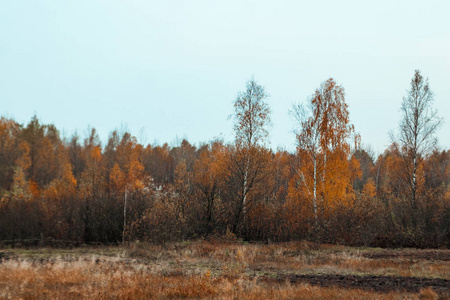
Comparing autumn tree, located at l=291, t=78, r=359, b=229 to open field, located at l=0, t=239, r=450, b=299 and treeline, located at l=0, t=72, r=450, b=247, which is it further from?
open field, located at l=0, t=239, r=450, b=299

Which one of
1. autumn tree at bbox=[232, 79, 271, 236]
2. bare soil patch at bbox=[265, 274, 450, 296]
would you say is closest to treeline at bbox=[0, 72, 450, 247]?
autumn tree at bbox=[232, 79, 271, 236]

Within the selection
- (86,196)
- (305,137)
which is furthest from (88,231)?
(305,137)

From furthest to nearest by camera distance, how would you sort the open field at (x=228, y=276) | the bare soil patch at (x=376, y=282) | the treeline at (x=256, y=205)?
1. the treeline at (x=256, y=205)
2. the bare soil patch at (x=376, y=282)
3. the open field at (x=228, y=276)

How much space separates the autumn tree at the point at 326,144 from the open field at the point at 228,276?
29.0 feet

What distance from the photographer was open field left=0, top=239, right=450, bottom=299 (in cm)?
881

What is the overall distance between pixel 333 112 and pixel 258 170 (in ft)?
23.4

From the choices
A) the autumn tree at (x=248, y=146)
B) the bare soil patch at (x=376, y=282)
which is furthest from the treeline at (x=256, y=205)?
the bare soil patch at (x=376, y=282)

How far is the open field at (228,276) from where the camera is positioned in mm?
8812

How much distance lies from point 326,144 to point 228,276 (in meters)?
17.2

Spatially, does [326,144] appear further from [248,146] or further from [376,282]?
[376,282]

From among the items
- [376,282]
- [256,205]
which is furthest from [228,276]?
[256,205]

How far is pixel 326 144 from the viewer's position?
1046 inches

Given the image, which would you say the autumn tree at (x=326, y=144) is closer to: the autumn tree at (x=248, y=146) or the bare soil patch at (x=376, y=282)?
the autumn tree at (x=248, y=146)

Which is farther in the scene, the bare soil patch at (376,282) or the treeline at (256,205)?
the treeline at (256,205)
